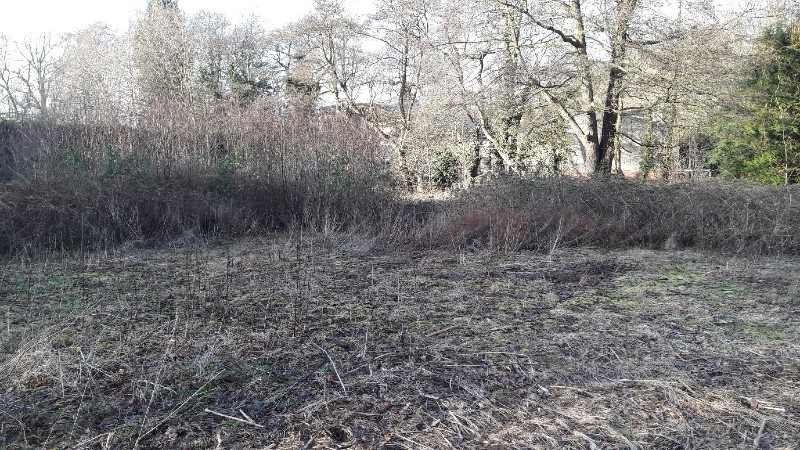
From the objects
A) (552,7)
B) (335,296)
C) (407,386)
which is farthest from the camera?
(552,7)

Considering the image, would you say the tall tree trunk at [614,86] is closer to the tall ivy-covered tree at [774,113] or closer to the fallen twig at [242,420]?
the tall ivy-covered tree at [774,113]

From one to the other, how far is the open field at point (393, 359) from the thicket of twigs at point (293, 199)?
1962mm

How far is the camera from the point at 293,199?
10.4 m

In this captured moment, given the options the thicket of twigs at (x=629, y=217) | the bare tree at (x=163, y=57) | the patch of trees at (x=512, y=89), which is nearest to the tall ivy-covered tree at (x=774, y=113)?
the patch of trees at (x=512, y=89)

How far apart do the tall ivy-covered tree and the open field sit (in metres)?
8.42

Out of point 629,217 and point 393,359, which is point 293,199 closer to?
point 629,217

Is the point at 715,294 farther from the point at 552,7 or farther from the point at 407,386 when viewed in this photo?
the point at 552,7

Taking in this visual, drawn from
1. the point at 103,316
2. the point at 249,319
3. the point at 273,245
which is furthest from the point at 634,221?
the point at 103,316

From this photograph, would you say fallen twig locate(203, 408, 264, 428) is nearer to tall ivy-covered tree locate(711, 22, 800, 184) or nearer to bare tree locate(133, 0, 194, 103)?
tall ivy-covered tree locate(711, 22, 800, 184)

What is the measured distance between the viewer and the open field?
2.91 meters

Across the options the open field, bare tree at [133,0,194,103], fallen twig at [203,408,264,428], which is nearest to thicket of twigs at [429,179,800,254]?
the open field

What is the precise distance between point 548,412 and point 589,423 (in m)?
0.21

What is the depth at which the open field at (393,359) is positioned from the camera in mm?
2914

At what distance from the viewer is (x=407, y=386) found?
135 inches
